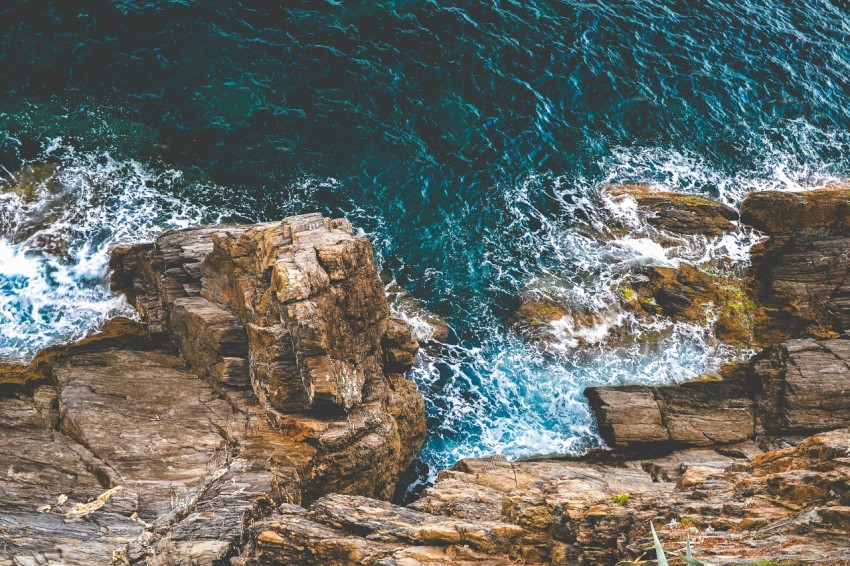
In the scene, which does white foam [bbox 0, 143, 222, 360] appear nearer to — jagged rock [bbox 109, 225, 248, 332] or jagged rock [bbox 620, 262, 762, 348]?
jagged rock [bbox 109, 225, 248, 332]

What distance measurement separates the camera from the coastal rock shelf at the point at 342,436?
53.2 ft

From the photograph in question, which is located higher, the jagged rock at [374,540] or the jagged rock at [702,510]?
the jagged rock at [702,510]

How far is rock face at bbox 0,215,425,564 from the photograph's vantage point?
59.0ft

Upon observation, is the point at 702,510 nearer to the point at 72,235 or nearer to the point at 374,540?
the point at 374,540

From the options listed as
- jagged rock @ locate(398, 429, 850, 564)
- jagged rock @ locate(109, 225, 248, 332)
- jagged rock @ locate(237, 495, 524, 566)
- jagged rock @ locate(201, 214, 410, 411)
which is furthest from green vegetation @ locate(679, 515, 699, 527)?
jagged rock @ locate(109, 225, 248, 332)

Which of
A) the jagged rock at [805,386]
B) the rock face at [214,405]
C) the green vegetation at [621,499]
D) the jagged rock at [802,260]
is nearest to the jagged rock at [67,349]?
the rock face at [214,405]

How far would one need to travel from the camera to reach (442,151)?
35812 millimetres

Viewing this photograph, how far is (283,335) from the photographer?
2233 cm

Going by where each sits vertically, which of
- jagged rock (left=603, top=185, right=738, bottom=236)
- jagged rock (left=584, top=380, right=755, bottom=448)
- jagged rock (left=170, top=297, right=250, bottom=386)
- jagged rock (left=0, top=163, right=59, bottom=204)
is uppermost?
jagged rock (left=0, top=163, right=59, bottom=204)

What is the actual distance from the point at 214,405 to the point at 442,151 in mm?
19592

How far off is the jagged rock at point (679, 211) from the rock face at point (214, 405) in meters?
16.5

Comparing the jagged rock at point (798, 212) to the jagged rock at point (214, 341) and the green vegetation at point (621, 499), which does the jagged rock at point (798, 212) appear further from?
the jagged rock at point (214, 341)

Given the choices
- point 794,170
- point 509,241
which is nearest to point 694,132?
point 794,170

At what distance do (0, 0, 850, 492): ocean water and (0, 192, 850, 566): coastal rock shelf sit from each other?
85.5 inches
